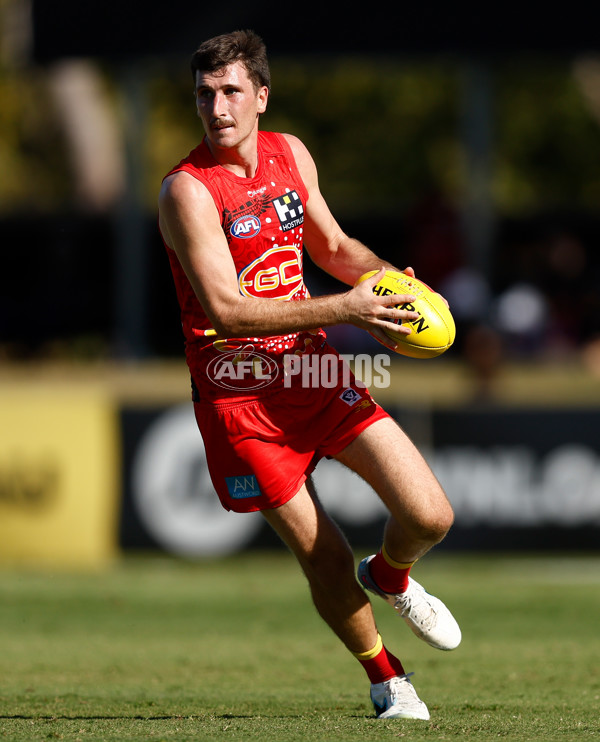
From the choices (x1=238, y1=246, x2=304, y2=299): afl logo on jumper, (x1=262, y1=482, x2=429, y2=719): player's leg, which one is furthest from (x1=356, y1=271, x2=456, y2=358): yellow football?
(x1=262, y1=482, x2=429, y2=719): player's leg

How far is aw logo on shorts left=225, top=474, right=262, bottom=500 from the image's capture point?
19.8 ft

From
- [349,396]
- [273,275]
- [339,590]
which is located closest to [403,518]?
[339,590]

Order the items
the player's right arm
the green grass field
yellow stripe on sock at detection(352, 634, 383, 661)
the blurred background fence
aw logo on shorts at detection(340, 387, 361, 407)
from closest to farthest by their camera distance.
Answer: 1. the player's right arm
2. the green grass field
3. aw logo on shorts at detection(340, 387, 361, 407)
4. yellow stripe on sock at detection(352, 634, 383, 661)
5. the blurred background fence

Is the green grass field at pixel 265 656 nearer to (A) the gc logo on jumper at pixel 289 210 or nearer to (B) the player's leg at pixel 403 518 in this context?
(B) the player's leg at pixel 403 518

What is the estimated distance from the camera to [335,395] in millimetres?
6152

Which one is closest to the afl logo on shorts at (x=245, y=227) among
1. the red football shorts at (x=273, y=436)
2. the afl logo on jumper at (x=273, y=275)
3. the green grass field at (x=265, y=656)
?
the afl logo on jumper at (x=273, y=275)

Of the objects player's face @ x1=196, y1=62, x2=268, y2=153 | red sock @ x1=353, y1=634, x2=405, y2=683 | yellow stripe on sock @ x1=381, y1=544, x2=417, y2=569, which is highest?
player's face @ x1=196, y1=62, x2=268, y2=153

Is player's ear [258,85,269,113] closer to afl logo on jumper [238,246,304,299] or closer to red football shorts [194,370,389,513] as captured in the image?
afl logo on jumper [238,246,304,299]

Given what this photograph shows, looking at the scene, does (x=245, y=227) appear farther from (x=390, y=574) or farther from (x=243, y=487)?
(x=390, y=574)

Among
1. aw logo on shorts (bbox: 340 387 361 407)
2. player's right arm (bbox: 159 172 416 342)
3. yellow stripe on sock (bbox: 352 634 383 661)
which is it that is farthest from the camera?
yellow stripe on sock (bbox: 352 634 383 661)

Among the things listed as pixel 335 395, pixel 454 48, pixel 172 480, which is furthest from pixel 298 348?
pixel 454 48

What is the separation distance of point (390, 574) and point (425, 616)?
0.80 feet

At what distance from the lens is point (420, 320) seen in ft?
19.0

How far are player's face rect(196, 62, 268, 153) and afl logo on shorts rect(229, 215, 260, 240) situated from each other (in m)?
0.33
